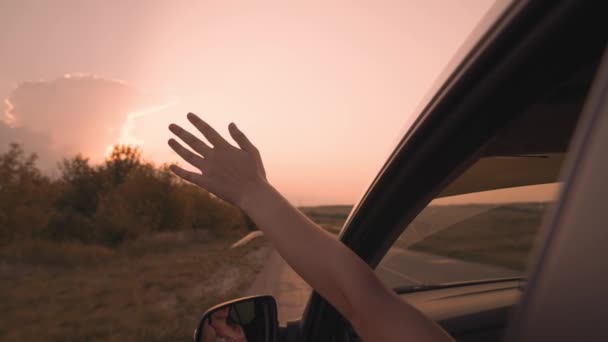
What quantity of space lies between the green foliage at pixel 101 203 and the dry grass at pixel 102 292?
2589 mm

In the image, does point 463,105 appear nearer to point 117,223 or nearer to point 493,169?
point 493,169

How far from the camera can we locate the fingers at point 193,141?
1.09 meters

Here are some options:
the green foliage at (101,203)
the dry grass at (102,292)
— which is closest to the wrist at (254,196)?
the dry grass at (102,292)

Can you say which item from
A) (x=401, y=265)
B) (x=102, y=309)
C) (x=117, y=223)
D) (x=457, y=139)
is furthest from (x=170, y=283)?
(x=117, y=223)

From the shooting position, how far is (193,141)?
1110 millimetres

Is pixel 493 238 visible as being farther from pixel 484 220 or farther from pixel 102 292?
pixel 102 292

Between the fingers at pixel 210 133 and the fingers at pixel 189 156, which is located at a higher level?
the fingers at pixel 210 133

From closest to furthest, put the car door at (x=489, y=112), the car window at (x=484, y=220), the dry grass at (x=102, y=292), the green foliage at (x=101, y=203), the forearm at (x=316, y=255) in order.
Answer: the car door at (x=489, y=112) → the forearm at (x=316, y=255) → the car window at (x=484, y=220) → the dry grass at (x=102, y=292) → the green foliage at (x=101, y=203)

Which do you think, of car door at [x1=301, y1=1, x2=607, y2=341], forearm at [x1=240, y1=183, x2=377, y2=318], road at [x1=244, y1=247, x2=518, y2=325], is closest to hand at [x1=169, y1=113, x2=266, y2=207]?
forearm at [x1=240, y1=183, x2=377, y2=318]

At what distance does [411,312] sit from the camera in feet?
2.60

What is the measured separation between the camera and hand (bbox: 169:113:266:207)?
1.04 metres

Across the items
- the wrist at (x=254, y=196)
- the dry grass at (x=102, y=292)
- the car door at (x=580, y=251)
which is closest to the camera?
the car door at (x=580, y=251)

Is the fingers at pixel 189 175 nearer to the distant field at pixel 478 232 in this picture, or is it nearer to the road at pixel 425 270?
the distant field at pixel 478 232

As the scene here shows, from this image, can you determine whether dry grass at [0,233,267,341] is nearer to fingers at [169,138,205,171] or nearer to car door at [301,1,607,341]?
car door at [301,1,607,341]
